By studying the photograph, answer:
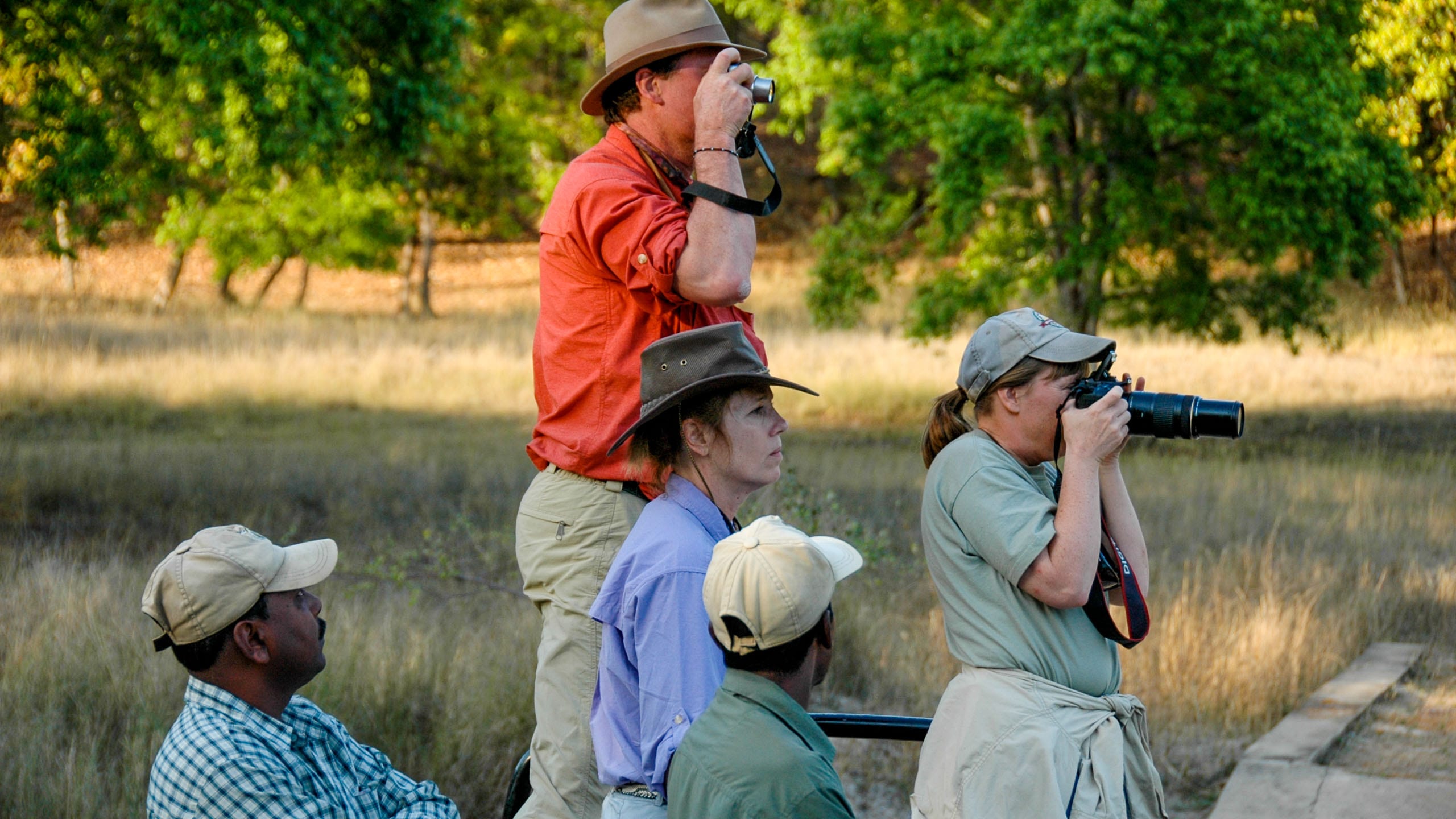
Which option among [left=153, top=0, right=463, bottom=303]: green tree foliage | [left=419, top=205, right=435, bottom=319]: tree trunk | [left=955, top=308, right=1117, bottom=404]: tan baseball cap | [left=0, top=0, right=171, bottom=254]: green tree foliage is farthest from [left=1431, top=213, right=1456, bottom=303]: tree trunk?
[left=955, top=308, right=1117, bottom=404]: tan baseball cap

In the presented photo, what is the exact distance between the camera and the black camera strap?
2.71m

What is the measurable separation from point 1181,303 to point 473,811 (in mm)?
10582

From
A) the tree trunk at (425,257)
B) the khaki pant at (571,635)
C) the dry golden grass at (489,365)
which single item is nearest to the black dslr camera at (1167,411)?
the khaki pant at (571,635)

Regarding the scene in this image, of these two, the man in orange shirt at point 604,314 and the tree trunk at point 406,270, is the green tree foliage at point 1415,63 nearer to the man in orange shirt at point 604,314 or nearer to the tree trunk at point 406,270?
the man in orange shirt at point 604,314

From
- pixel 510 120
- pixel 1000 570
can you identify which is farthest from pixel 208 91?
pixel 510 120

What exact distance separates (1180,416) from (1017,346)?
37 cm

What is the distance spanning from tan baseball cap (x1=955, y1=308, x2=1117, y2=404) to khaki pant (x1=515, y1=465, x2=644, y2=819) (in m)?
0.78

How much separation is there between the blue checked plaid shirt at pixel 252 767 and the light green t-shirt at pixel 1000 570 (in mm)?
1294

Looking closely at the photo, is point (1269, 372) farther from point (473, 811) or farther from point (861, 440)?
point (473, 811)

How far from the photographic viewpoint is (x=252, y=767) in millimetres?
2627

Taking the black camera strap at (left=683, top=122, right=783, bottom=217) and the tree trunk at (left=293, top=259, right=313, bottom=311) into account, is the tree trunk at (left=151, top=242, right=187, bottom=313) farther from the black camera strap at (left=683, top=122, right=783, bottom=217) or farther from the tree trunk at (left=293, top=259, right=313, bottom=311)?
the black camera strap at (left=683, top=122, right=783, bottom=217)

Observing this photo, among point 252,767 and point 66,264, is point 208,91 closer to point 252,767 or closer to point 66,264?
point 252,767

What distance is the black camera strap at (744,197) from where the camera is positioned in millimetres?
2707

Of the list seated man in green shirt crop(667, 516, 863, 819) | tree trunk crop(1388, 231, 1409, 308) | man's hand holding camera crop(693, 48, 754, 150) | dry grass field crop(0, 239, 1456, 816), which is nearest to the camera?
seated man in green shirt crop(667, 516, 863, 819)
